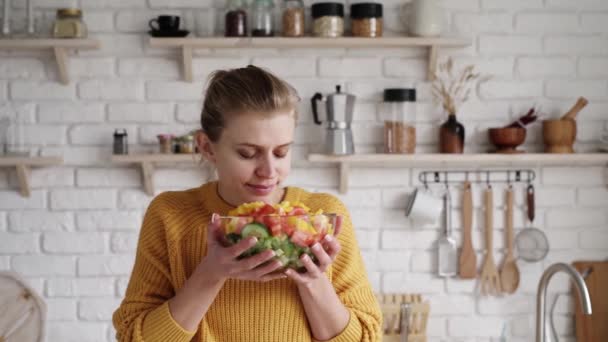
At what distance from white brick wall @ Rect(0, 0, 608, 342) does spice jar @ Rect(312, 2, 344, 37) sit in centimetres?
12

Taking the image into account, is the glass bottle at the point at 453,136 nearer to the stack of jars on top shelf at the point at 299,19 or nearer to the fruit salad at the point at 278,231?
the stack of jars on top shelf at the point at 299,19

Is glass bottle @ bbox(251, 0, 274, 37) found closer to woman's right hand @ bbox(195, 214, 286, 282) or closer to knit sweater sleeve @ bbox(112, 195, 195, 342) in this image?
knit sweater sleeve @ bbox(112, 195, 195, 342)

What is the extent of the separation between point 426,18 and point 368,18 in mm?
197

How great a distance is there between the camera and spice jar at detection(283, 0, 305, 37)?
265cm

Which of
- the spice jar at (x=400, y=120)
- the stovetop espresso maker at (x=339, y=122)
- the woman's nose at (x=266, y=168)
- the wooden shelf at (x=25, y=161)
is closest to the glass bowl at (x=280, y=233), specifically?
the woman's nose at (x=266, y=168)

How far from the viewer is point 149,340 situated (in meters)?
1.28

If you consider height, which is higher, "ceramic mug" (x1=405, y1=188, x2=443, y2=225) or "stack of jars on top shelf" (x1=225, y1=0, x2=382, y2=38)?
"stack of jars on top shelf" (x1=225, y1=0, x2=382, y2=38)

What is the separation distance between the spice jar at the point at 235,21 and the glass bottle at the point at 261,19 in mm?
32

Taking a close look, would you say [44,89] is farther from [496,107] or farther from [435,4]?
[496,107]

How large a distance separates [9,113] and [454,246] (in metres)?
1.64

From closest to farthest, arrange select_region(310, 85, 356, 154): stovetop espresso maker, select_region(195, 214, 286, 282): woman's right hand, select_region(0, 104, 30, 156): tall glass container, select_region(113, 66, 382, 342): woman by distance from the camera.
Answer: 1. select_region(195, 214, 286, 282): woman's right hand
2. select_region(113, 66, 382, 342): woman
3. select_region(310, 85, 356, 154): stovetop espresso maker
4. select_region(0, 104, 30, 156): tall glass container

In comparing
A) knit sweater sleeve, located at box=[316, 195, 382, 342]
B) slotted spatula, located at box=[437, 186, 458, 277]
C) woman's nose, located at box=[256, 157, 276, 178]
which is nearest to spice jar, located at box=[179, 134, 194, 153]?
slotted spatula, located at box=[437, 186, 458, 277]

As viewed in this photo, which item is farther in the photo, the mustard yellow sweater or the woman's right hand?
the mustard yellow sweater

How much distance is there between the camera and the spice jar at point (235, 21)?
2.66 m
